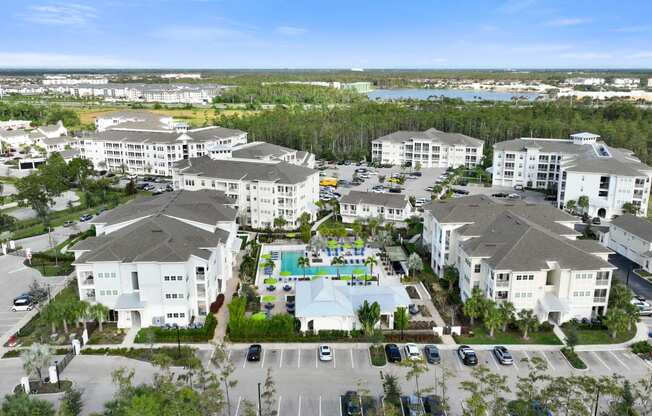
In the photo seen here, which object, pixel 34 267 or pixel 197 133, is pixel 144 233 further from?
pixel 197 133

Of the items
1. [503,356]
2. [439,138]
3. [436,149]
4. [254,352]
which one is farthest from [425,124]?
[254,352]

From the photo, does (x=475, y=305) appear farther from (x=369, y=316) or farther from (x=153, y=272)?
(x=153, y=272)

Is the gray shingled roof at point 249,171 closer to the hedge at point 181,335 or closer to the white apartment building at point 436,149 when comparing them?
the hedge at point 181,335

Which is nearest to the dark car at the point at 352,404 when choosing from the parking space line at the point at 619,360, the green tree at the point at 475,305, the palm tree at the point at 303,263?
the green tree at the point at 475,305

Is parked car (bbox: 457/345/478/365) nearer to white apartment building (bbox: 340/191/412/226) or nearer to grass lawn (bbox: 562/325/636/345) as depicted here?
grass lawn (bbox: 562/325/636/345)

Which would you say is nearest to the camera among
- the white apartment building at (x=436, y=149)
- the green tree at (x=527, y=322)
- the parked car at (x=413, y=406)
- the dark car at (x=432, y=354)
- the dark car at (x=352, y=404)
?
the parked car at (x=413, y=406)

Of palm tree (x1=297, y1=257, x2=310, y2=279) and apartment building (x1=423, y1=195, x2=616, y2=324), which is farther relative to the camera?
palm tree (x1=297, y1=257, x2=310, y2=279)

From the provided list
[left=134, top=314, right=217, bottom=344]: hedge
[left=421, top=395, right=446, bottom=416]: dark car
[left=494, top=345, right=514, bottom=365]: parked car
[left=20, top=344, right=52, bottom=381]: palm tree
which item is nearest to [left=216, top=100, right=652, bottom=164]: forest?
[left=134, top=314, right=217, bottom=344]: hedge
